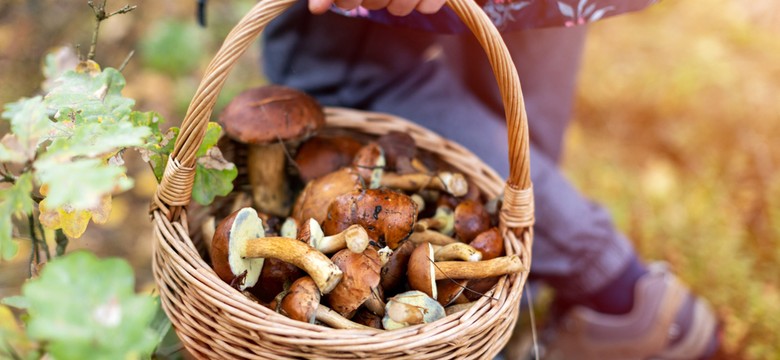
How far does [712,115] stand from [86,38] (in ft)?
9.09

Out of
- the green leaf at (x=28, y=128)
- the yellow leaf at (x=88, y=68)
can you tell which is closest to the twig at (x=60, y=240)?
the yellow leaf at (x=88, y=68)

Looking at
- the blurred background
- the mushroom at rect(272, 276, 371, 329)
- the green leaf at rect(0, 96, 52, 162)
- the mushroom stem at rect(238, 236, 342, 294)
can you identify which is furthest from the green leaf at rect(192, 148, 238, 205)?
the blurred background

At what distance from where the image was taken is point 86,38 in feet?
8.43

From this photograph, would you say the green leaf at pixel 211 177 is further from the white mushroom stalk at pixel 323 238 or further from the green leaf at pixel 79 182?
the green leaf at pixel 79 182

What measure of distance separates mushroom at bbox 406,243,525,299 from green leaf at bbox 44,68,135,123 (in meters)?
0.56

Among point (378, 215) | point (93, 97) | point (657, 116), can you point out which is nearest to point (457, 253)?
point (378, 215)

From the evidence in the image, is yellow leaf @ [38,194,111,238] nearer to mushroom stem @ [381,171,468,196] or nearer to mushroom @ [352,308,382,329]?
mushroom @ [352,308,382,329]

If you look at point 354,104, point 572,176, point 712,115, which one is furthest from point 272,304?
point 712,115

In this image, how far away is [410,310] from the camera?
3.32ft

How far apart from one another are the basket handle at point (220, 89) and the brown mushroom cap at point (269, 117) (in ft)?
0.70

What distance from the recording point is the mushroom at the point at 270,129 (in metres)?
1.26

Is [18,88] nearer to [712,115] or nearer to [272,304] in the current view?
[272,304]

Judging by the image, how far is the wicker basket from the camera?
0.94 m

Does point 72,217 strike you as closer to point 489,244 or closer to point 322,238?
point 322,238
